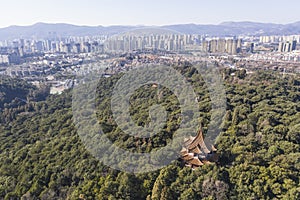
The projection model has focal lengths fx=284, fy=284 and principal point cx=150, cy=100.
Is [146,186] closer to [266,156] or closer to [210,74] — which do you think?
[266,156]

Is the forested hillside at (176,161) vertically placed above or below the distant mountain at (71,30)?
below

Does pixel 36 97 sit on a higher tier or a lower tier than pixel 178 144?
lower

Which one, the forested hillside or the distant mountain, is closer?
the forested hillside

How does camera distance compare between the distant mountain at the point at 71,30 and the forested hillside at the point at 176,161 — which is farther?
the distant mountain at the point at 71,30

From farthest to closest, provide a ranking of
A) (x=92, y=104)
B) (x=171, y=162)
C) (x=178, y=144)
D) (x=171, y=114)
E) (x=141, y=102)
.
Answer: (x=92, y=104), (x=141, y=102), (x=171, y=114), (x=178, y=144), (x=171, y=162)

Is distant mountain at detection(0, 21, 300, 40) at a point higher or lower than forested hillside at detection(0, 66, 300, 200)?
higher

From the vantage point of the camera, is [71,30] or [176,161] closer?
[176,161]

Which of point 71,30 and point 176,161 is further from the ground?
point 71,30

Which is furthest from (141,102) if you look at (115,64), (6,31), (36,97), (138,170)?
(6,31)
